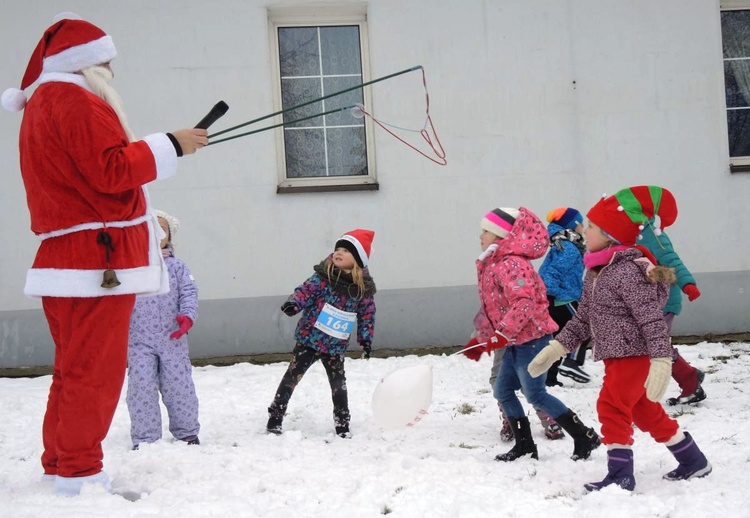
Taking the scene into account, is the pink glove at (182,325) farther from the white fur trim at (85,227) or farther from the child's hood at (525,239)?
the child's hood at (525,239)

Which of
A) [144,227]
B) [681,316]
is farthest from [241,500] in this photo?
[681,316]

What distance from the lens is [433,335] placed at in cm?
878

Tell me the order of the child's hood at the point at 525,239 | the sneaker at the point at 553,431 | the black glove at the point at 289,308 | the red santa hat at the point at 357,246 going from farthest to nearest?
1. the red santa hat at the point at 357,246
2. the black glove at the point at 289,308
3. the sneaker at the point at 553,431
4. the child's hood at the point at 525,239

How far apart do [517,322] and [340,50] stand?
5.03m

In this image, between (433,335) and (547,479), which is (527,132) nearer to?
(433,335)

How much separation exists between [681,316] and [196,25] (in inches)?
231

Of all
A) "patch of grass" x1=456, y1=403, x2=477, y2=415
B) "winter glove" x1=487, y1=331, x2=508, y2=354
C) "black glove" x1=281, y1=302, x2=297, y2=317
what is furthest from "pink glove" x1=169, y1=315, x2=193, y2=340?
"patch of grass" x1=456, y1=403, x2=477, y2=415

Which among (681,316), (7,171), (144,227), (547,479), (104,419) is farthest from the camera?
(681,316)

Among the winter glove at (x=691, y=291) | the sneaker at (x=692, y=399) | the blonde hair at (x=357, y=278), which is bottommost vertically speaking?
the sneaker at (x=692, y=399)

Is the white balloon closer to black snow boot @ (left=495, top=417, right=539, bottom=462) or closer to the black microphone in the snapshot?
black snow boot @ (left=495, top=417, right=539, bottom=462)

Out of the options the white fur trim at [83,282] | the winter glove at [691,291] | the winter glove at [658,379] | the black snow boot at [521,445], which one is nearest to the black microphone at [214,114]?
the white fur trim at [83,282]

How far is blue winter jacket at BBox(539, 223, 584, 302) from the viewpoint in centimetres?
722

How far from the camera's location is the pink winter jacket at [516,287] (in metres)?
4.75

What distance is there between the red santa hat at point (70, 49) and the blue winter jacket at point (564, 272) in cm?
454
